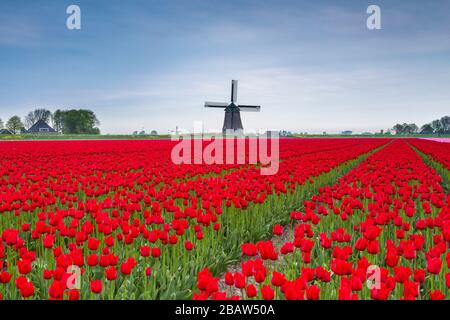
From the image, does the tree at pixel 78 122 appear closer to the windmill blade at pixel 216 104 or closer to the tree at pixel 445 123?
the windmill blade at pixel 216 104

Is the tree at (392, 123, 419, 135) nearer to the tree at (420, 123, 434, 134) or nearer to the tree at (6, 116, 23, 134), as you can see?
the tree at (420, 123, 434, 134)

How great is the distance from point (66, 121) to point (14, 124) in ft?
69.7

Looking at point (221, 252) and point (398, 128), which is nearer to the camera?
point (221, 252)

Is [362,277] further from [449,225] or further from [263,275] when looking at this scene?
[449,225]

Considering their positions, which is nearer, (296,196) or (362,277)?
(362,277)

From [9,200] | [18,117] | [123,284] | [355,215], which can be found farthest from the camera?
[18,117]

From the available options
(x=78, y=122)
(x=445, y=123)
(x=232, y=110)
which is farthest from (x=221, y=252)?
(x=445, y=123)

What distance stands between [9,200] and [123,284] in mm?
2888

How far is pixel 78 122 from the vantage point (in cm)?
10562

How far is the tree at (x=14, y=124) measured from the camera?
376 feet

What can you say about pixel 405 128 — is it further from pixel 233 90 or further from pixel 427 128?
pixel 233 90

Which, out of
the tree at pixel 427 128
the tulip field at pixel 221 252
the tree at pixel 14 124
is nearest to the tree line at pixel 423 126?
the tree at pixel 427 128
